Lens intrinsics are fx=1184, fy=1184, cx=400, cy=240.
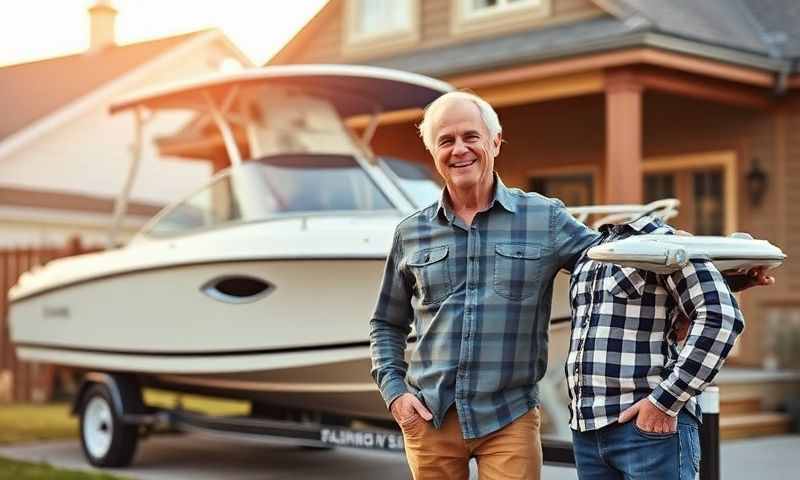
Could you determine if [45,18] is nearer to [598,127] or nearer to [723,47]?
[598,127]

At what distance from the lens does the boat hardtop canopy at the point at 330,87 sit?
8281 mm

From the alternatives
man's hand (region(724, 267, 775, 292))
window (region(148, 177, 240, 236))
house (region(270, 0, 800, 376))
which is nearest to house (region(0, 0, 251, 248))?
house (region(270, 0, 800, 376))

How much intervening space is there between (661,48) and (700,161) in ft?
7.91

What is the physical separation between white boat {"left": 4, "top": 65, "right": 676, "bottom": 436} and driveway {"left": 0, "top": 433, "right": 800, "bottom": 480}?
2.00 ft

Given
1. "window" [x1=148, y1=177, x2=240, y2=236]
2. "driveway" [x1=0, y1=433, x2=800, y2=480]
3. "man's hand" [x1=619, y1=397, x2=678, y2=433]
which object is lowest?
"driveway" [x1=0, y1=433, x2=800, y2=480]

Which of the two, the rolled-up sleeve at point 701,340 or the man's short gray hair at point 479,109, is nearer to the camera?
the rolled-up sleeve at point 701,340

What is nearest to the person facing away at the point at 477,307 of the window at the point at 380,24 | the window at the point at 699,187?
the window at the point at 699,187

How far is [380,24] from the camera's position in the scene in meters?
15.8

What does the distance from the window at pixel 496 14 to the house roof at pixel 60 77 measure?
40.2 feet

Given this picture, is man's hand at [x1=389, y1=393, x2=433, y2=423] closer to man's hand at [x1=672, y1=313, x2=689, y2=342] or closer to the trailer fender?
man's hand at [x1=672, y1=313, x2=689, y2=342]

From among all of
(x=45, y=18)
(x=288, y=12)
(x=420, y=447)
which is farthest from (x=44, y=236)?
(x=420, y=447)

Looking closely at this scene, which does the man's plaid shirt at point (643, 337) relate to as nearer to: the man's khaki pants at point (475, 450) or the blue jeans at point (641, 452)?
the blue jeans at point (641, 452)

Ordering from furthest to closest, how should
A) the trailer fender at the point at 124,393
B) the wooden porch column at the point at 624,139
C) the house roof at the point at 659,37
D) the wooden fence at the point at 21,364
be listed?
the wooden fence at the point at 21,364 → the house roof at the point at 659,37 → the wooden porch column at the point at 624,139 → the trailer fender at the point at 124,393

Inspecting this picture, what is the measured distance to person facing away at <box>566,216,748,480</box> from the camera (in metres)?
3.14
